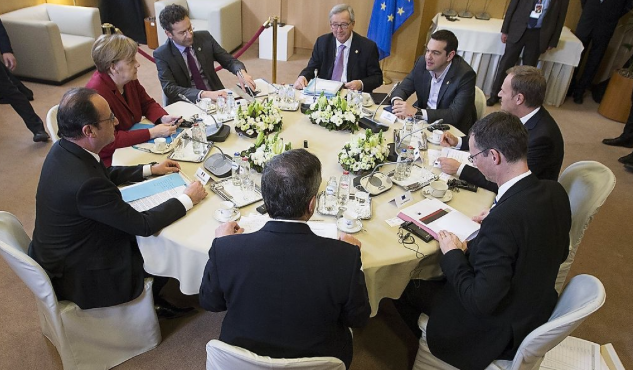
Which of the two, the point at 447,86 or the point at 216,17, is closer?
the point at 447,86

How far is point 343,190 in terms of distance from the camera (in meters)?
2.27

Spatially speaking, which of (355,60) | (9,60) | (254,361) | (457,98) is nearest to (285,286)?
(254,361)

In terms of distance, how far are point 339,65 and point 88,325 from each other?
3.04m

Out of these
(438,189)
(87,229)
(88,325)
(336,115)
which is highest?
(336,115)

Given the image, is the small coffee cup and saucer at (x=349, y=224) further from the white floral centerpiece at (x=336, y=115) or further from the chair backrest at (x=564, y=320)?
the white floral centerpiece at (x=336, y=115)

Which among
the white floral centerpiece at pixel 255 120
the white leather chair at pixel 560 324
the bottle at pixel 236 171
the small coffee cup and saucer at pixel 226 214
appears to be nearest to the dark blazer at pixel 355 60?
the white floral centerpiece at pixel 255 120

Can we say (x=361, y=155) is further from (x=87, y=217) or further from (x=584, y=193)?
(x=87, y=217)

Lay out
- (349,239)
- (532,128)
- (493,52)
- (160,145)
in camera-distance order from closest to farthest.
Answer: (349,239), (532,128), (160,145), (493,52)

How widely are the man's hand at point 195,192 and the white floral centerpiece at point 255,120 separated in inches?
25.7

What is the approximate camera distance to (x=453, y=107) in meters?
3.35

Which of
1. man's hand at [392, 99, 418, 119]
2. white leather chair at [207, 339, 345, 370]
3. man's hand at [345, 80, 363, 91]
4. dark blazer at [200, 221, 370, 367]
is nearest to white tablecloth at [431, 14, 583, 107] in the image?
man's hand at [345, 80, 363, 91]

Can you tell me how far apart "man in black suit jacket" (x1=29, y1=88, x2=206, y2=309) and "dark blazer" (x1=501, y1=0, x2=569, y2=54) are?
460cm

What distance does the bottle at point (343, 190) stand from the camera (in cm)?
223

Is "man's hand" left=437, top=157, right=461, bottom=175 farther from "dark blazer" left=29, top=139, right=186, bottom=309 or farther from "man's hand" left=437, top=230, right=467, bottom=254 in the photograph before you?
"dark blazer" left=29, top=139, right=186, bottom=309
